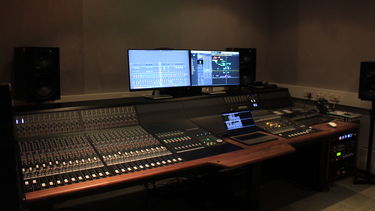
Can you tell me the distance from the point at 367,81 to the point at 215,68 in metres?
1.36

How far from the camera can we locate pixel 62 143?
196cm

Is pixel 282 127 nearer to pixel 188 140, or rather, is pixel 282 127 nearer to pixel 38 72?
pixel 188 140

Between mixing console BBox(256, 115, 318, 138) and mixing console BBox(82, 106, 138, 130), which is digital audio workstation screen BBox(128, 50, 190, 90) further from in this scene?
mixing console BBox(256, 115, 318, 138)

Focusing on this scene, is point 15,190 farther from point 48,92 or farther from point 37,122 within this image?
point 48,92

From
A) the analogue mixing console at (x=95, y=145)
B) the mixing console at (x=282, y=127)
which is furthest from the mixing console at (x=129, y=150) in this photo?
the mixing console at (x=282, y=127)

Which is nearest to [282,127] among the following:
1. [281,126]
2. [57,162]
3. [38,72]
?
[281,126]

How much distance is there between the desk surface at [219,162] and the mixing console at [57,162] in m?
0.06

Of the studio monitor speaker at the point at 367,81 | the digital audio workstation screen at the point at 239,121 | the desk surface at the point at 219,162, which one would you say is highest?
the studio monitor speaker at the point at 367,81

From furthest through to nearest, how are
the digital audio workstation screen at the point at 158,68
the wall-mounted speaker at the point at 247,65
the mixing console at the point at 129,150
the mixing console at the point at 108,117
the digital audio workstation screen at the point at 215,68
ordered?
the wall-mounted speaker at the point at 247,65 → the digital audio workstation screen at the point at 215,68 → the digital audio workstation screen at the point at 158,68 → the mixing console at the point at 108,117 → the mixing console at the point at 129,150

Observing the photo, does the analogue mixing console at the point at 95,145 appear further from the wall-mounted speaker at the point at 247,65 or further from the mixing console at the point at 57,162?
the wall-mounted speaker at the point at 247,65

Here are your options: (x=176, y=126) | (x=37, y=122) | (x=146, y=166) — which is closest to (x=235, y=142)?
(x=176, y=126)

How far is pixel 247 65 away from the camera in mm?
3262

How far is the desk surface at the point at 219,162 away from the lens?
1.45m

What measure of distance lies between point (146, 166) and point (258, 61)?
2.75 metres
